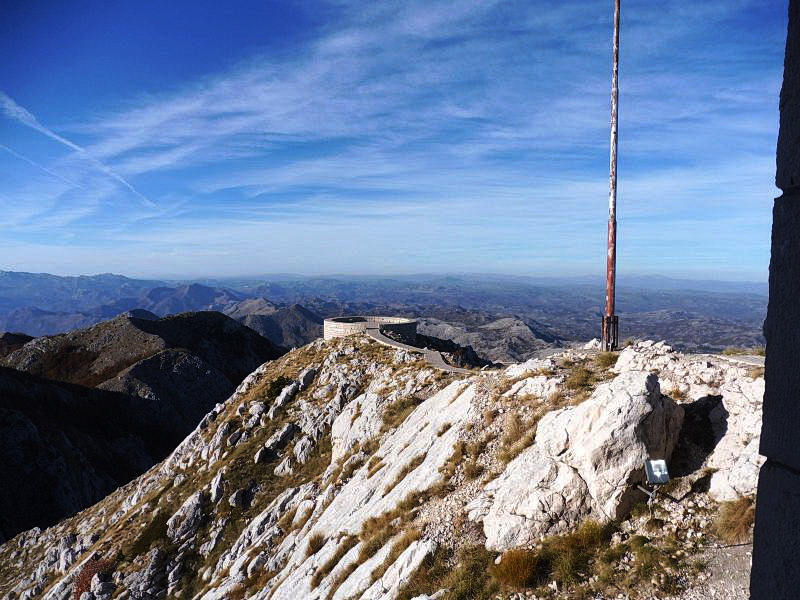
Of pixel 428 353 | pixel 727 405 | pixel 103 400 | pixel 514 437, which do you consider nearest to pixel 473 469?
pixel 514 437

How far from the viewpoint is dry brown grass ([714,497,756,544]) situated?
9.80 meters

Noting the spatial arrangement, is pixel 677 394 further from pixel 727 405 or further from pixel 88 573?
pixel 88 573

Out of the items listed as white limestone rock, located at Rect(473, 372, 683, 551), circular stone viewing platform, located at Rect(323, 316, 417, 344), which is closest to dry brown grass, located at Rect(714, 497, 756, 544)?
white limestone rock, located at Rect(473, 372, 683, 551)

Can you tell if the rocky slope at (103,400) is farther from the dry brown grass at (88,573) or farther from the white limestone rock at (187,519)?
the white limestone rock at (187,519)

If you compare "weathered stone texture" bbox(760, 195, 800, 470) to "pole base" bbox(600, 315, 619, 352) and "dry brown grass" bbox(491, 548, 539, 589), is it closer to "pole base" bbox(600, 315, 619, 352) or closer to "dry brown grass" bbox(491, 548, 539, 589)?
"dry brown grass" bbox(491, 548, 539, 589)

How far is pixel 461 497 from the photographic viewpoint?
14.4 metres

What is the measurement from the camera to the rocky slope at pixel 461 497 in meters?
10.8

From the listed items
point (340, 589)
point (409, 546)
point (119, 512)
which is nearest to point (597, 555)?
point (409, 546)

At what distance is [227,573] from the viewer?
24.1m

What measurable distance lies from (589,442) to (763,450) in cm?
937

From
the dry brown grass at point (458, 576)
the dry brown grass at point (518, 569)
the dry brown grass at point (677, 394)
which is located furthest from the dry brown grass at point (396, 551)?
the dry brown grass at point (677, 394)

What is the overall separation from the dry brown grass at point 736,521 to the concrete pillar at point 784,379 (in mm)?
8072

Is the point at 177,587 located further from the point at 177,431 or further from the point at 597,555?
the point at 177,431

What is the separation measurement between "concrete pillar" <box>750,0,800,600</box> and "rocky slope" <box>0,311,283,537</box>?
74.9m
